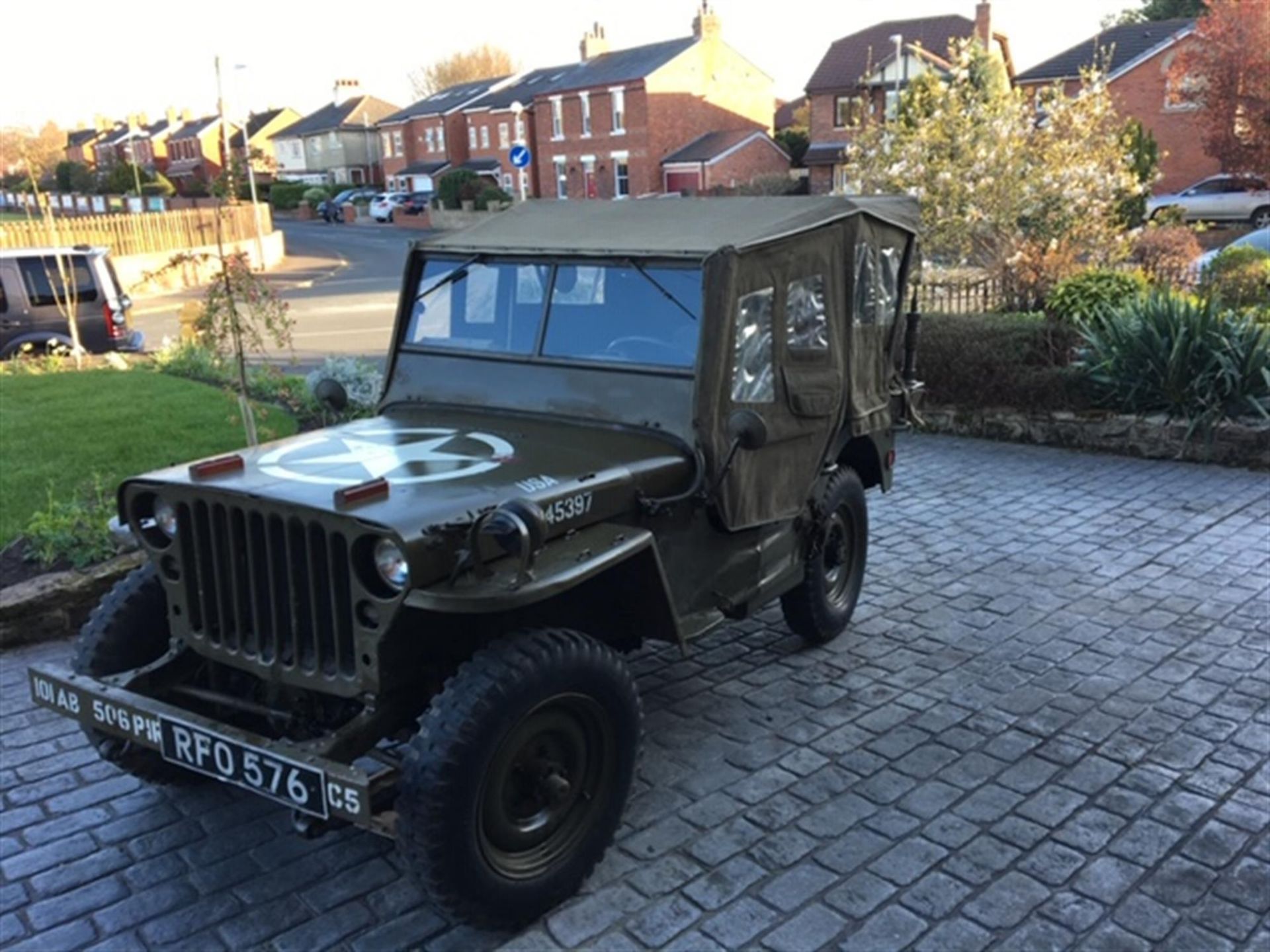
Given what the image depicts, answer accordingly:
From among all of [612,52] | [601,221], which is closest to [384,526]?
[601,221]

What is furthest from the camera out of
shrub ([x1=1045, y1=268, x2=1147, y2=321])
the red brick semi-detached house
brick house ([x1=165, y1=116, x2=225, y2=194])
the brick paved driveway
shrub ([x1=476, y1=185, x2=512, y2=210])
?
brick house ([x1=165, y1=116, x2=225, y2=194])

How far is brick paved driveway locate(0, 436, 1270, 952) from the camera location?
3.68 metres

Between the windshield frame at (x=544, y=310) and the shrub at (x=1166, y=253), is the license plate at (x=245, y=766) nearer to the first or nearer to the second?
the windshield frame at (x=544, y=310)

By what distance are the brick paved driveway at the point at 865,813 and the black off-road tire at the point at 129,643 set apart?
22 cm

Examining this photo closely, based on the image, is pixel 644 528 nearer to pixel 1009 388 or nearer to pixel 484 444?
pixel 484 444

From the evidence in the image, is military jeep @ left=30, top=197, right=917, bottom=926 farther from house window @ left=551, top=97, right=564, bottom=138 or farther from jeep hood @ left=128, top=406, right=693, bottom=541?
house window @ left=551, top=97, right=564, bottom=138

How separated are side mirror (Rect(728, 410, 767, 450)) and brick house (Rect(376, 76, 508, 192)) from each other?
2256 inches

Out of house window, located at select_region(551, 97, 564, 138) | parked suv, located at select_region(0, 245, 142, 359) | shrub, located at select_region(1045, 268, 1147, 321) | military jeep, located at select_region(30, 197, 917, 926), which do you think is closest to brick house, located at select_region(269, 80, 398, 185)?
house window, located at select_region(551, 97, 564, 138)

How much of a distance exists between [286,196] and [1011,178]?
54769 millimetres

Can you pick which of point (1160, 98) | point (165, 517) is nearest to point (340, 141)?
point (1160, 98)

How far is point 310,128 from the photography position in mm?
74812

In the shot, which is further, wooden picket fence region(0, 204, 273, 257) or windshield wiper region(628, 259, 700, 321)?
wooden picket fence region(0, 204, 273, 257)

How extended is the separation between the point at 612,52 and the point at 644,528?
50.9 meters

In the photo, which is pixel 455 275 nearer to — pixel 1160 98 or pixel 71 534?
pixel 71 534
